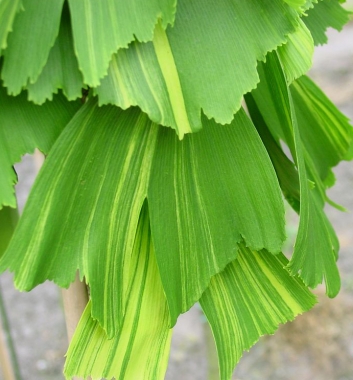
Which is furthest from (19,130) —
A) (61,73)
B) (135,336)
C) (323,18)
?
(323,18)

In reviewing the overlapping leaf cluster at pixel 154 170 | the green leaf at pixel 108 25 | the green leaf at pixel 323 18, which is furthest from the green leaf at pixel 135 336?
the green leaf at pixel 323 18

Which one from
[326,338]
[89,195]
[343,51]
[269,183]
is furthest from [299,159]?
[343,51]

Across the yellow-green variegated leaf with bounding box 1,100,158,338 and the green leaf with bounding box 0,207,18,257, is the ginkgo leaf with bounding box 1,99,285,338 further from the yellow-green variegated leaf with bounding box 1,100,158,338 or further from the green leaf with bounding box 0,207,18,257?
the green leaf with bounding box 0,207,18,257

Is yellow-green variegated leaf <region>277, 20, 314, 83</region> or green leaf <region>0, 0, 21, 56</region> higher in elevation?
green leaf <region>0, 0, 21, 56</region>

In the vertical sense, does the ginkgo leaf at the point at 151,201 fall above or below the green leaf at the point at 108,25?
below

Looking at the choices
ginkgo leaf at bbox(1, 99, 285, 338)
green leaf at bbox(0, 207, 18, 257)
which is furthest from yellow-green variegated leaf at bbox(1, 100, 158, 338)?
green leaf at bbox(0, 207, 18, 257)

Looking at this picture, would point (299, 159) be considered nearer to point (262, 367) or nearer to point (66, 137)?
point (66, 137)

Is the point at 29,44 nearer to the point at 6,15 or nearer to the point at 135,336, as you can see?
the point at 6,15

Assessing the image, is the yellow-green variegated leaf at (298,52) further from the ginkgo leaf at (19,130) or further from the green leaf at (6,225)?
the green leaf at (6,225)
